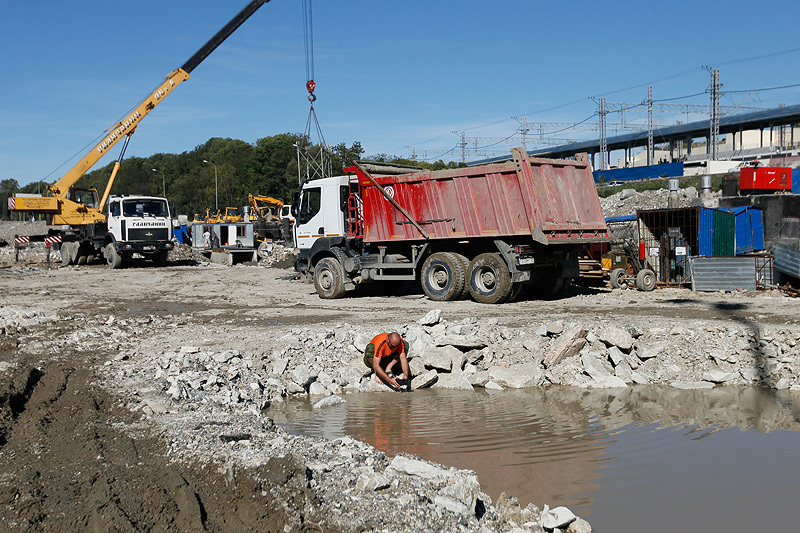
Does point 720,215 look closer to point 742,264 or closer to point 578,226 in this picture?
point 742,264

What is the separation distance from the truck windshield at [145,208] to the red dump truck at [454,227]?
10.8 m

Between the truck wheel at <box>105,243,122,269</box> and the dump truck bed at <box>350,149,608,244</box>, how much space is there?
13613 millimetres

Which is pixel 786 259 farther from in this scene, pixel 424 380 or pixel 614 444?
pixel 614 444

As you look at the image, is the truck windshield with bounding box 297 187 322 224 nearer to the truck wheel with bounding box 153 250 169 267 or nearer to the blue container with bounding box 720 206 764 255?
the blue container with bounding box 720 206 764 255

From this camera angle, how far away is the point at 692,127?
199 feet

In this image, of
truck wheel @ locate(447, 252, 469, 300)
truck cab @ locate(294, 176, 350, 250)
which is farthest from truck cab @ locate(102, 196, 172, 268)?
truck wheel @ locate(447, 252, 469, 300)

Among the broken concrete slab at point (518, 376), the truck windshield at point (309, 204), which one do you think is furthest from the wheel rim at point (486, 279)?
the broken concrete slab at point (518, 376)

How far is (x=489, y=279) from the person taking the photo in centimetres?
1422

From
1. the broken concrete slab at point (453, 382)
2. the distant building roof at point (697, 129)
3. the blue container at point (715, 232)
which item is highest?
the distant building roof at point (697, 129)

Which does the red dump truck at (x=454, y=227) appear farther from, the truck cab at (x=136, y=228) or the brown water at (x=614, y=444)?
the truck cab at (x=136, y=228)

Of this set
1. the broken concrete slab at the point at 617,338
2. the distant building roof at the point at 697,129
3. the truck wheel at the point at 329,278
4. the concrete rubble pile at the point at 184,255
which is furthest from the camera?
the distant building roof at the point at 697,129

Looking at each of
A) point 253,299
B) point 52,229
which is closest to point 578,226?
point 253,299

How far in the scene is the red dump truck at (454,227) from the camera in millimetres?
13586

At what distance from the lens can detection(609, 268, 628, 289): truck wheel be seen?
1644cm
